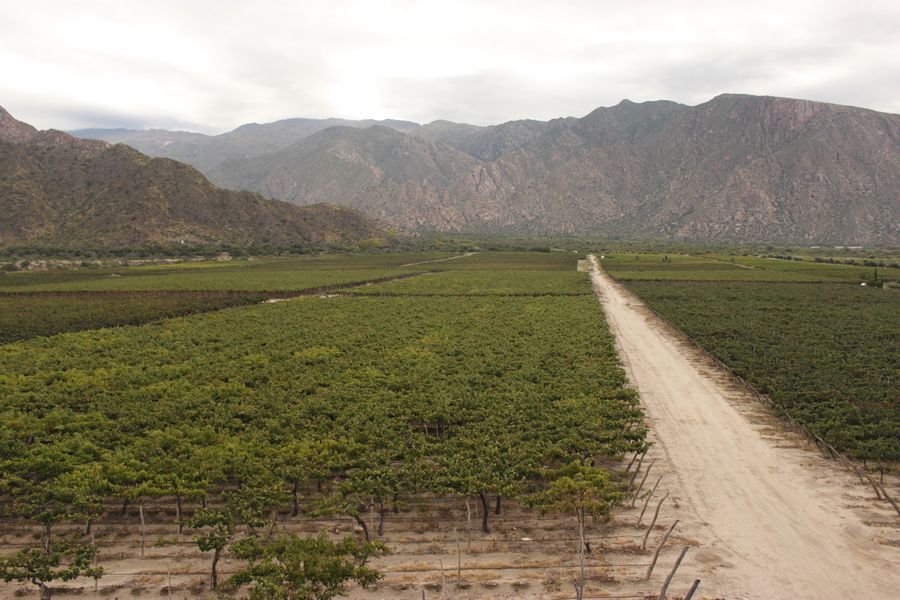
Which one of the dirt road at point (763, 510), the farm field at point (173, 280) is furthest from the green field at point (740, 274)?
the dirt road at point (763, 510)

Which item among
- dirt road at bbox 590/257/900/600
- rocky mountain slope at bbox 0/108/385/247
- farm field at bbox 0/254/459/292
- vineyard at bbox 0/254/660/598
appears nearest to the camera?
dirt road at bbox 590/257/900/600

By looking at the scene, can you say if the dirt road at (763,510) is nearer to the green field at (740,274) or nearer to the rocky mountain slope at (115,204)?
the green field at (740,274)

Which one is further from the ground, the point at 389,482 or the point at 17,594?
the point at 389,482

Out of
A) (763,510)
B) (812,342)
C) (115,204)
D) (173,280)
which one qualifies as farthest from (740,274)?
(115,204)

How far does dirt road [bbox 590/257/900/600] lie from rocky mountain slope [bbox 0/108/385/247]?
549ft

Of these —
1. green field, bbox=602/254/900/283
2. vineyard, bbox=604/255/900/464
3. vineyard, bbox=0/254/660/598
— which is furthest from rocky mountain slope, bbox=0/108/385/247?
vineyard, bbox=604/255/900/464

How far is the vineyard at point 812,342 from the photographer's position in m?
23.3

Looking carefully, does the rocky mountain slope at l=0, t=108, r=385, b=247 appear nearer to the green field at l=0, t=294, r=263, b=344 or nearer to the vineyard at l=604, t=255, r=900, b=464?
the green field at l=0, t=294, r=263, b=344

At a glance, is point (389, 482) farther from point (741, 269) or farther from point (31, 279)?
point (741, 269)

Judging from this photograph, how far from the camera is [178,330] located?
4506 cm

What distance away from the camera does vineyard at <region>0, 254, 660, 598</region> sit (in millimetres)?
14391

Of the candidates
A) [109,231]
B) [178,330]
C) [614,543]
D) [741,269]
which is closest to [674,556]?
[614,543]

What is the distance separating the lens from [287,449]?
727 inches

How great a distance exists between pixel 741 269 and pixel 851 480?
101 meters
